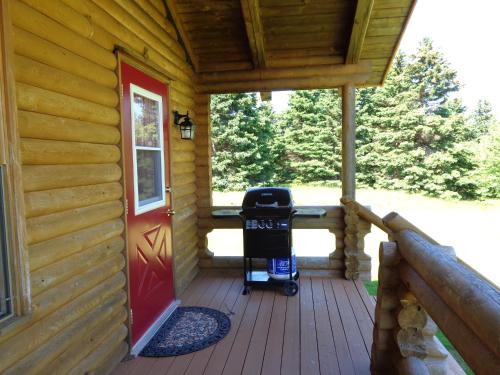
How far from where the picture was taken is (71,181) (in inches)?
81.6

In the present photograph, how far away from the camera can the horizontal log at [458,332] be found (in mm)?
1056

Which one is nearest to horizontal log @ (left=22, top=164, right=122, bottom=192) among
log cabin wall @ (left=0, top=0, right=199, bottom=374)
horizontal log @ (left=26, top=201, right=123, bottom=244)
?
log cabin wall @ (left=0, top=0, right=199, bottom=374)

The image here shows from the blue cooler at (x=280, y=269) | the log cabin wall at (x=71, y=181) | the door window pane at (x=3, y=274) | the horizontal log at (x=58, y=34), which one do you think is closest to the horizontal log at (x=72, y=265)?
the log cabin wall at (x=71, y=181)

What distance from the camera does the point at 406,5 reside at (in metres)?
3.70

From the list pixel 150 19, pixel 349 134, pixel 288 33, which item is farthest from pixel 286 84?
pixel 150 19

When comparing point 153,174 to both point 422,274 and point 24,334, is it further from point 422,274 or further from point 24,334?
point 422,274

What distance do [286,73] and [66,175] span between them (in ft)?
10.2

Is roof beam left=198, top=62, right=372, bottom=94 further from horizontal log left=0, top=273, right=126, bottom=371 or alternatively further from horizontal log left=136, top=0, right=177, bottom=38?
horizontal log left=0, top=273, right=126, bottom=371

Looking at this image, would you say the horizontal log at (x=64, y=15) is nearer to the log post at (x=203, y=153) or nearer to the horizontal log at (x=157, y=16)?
the horizontal log at (x=157, y=16)

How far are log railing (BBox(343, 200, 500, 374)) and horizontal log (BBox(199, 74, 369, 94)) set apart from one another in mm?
2471

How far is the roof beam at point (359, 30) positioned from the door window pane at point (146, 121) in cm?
218

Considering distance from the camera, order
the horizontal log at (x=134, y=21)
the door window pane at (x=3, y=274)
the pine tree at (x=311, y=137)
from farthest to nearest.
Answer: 1. the pine tree at (x=311, y=137)
2. the horizontal log at (x=134, y=21)
3. the door window pane at (x=3, y=274)

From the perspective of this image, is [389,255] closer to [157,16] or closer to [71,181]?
[71,181]

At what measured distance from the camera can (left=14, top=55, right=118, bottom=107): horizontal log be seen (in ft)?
5.58
